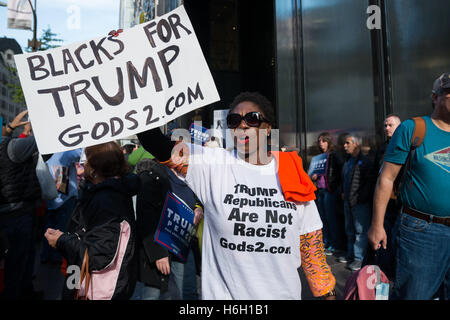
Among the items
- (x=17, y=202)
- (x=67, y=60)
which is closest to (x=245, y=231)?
(x=67, y=60)

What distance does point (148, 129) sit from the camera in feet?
5.25

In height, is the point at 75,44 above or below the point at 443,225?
above

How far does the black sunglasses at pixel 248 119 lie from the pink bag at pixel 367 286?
0.98 meters

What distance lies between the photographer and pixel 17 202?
130 inches

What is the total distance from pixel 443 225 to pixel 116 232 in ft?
7.26

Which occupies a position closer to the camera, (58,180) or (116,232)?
(116,232)

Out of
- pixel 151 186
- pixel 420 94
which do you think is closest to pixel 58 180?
pixel 151 186

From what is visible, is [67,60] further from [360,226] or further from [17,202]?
[360,226]

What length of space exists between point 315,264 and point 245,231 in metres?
0.46

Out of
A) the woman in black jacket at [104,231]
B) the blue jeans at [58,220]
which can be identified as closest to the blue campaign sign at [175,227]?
the woman in black jacket at [104,231]

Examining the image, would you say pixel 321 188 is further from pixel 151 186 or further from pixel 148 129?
pixel 148 129

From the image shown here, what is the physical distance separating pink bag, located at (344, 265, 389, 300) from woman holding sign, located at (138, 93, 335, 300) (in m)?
0.12

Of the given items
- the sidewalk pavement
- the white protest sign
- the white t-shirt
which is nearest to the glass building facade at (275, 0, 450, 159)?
the sidewalk pavement

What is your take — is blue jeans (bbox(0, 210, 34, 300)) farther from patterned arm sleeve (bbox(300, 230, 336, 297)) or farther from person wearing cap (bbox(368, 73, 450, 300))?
person wearing cap (bbox(368, 73, 450, 300))
